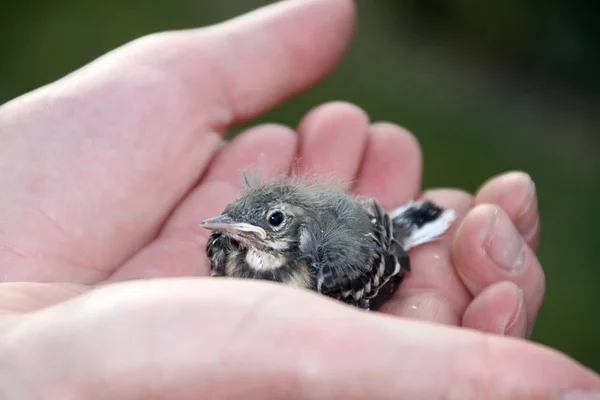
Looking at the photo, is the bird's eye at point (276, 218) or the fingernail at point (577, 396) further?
the bird's eye at point (276, 218)

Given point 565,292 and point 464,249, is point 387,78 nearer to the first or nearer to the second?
point 565,292

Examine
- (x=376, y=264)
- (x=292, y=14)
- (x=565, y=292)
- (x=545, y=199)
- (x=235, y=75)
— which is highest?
(x=292, y=14)

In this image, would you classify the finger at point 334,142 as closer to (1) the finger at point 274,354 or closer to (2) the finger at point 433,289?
(2) the finger at point 433,289

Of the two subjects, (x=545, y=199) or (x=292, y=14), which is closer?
(x=292, y=14)

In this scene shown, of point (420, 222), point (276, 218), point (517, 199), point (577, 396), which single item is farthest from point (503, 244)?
point (577, 396)

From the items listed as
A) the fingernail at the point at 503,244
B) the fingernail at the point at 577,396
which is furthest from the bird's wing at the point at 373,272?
the fingernail at the point at 577,396

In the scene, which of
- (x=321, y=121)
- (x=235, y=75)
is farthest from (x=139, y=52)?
(x=321, y=121)
